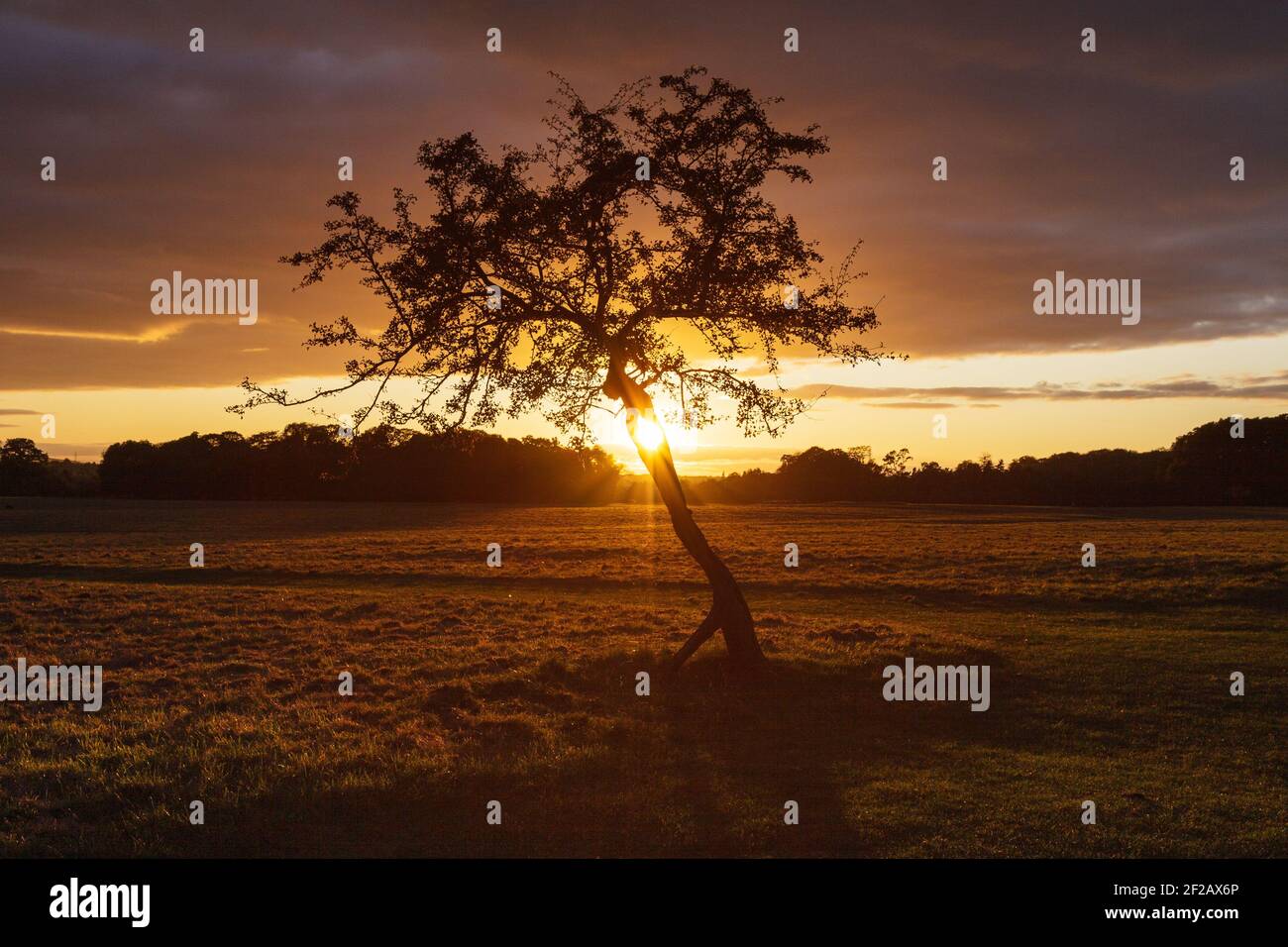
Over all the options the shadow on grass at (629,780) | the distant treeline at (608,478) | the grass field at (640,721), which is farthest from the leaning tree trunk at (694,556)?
the distant treeline at (608,478)

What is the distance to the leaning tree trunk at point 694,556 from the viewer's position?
Answer: 2127cm

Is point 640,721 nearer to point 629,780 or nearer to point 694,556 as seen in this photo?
point 629,780

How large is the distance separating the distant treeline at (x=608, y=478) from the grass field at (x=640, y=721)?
283 feet

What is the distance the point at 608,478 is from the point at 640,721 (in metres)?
124

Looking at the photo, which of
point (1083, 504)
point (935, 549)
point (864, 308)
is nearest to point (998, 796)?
point (864, 308)

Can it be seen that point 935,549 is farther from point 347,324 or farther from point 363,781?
point 363,781

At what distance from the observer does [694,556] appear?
2119 centimetres

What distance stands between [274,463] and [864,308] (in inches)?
4782

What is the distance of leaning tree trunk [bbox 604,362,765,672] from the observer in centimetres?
2127

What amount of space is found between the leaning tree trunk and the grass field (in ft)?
2.58

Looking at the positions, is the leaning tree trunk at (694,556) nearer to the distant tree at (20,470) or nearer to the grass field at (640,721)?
the grass field at (640,721)

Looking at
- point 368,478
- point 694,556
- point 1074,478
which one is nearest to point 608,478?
point 368,478

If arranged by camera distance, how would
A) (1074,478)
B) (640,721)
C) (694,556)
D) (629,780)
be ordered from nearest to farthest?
1. (629,780)
2. (640,721)
3. (694,556)
4. (1074,478)

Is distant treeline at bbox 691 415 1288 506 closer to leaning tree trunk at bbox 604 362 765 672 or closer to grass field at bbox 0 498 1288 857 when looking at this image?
grass field at bbox 0 498 1288 857
